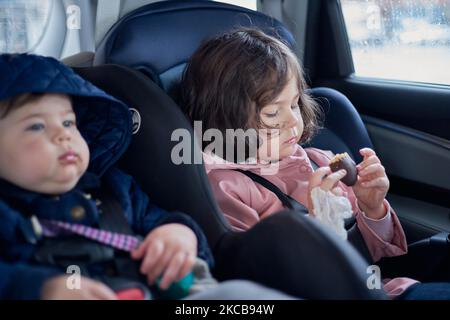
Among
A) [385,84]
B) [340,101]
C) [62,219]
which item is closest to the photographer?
[62,219]

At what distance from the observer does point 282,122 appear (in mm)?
1447

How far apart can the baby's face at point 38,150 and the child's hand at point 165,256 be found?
0.19m

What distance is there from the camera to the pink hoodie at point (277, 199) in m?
1.39

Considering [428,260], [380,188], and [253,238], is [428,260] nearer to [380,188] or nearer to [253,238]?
[380,188]

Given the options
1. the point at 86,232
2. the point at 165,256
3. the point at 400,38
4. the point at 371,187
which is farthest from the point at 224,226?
the point at 400,38

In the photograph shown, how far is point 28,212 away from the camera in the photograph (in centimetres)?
103

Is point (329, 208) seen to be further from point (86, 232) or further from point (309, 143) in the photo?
point (86, 232)

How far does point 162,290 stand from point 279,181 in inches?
23.0

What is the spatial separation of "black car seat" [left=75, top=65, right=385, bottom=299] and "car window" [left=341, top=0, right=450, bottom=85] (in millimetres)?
1124

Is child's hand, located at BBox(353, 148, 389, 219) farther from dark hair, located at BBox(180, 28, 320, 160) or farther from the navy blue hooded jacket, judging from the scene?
the navy blue hooded jacket

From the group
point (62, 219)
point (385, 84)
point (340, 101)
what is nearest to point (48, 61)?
point (62, 219)

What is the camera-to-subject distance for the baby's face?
102cm

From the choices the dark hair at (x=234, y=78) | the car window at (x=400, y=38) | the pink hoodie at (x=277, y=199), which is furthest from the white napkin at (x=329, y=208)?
the car window at (x=400, y=38)

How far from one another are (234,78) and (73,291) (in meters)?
0.73
